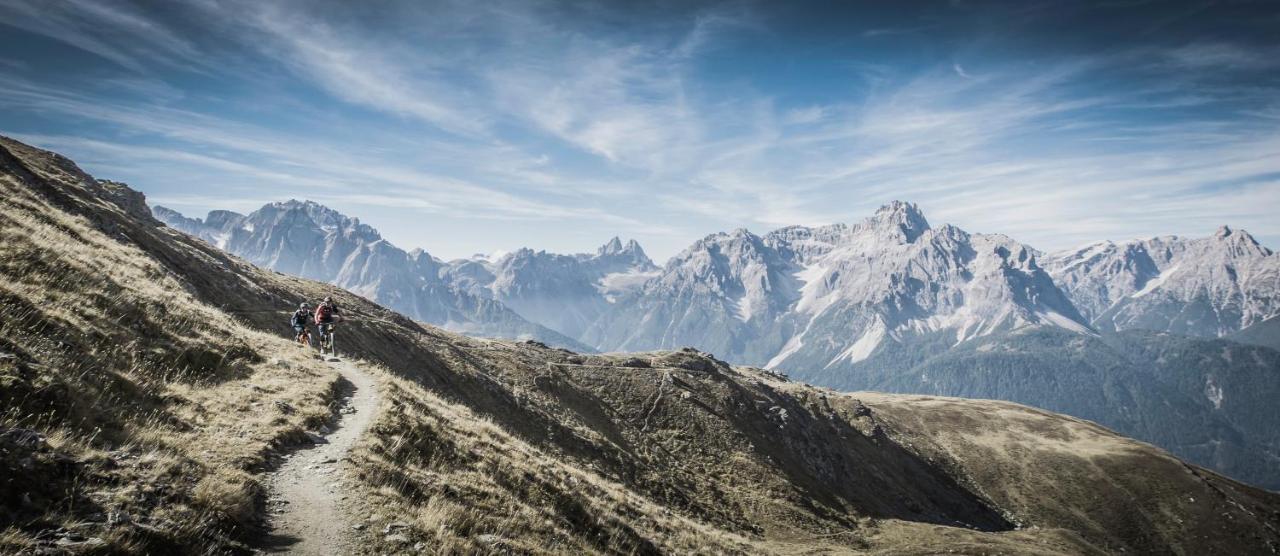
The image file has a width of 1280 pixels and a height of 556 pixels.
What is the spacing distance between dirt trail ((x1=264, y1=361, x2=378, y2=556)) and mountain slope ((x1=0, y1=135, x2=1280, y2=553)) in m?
0.56

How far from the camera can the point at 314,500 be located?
508 inches

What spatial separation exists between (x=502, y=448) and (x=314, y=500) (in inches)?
445

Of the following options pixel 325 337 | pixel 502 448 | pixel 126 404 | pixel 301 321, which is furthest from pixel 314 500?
pixel 325 337

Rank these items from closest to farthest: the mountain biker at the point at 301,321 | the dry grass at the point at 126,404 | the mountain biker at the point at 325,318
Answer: the dry grass at the point at 126,404, the mountain biker at the point at 301,321, the mountain biker at the point at 325,318

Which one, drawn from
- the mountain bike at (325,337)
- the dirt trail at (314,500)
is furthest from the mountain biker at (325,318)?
the dirt trail at (314,500)

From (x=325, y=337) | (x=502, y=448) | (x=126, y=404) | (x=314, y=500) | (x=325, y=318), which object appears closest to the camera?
(x=314, y=500)

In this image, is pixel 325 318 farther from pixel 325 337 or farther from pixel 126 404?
pixel 126 404

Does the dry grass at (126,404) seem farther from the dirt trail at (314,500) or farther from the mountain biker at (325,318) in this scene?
the mountain biker at (325,318)

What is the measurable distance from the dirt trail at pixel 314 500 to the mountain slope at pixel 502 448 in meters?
0.56

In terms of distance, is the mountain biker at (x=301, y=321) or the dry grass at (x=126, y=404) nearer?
the dry grass at (x=126, y=404)

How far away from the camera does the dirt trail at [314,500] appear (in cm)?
1112

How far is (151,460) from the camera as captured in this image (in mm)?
11242

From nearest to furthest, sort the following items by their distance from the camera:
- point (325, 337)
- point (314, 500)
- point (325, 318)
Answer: point (314, 500)
point (325, 318)
point (325, 337)

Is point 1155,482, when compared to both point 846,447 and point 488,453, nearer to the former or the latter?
point 846,447
